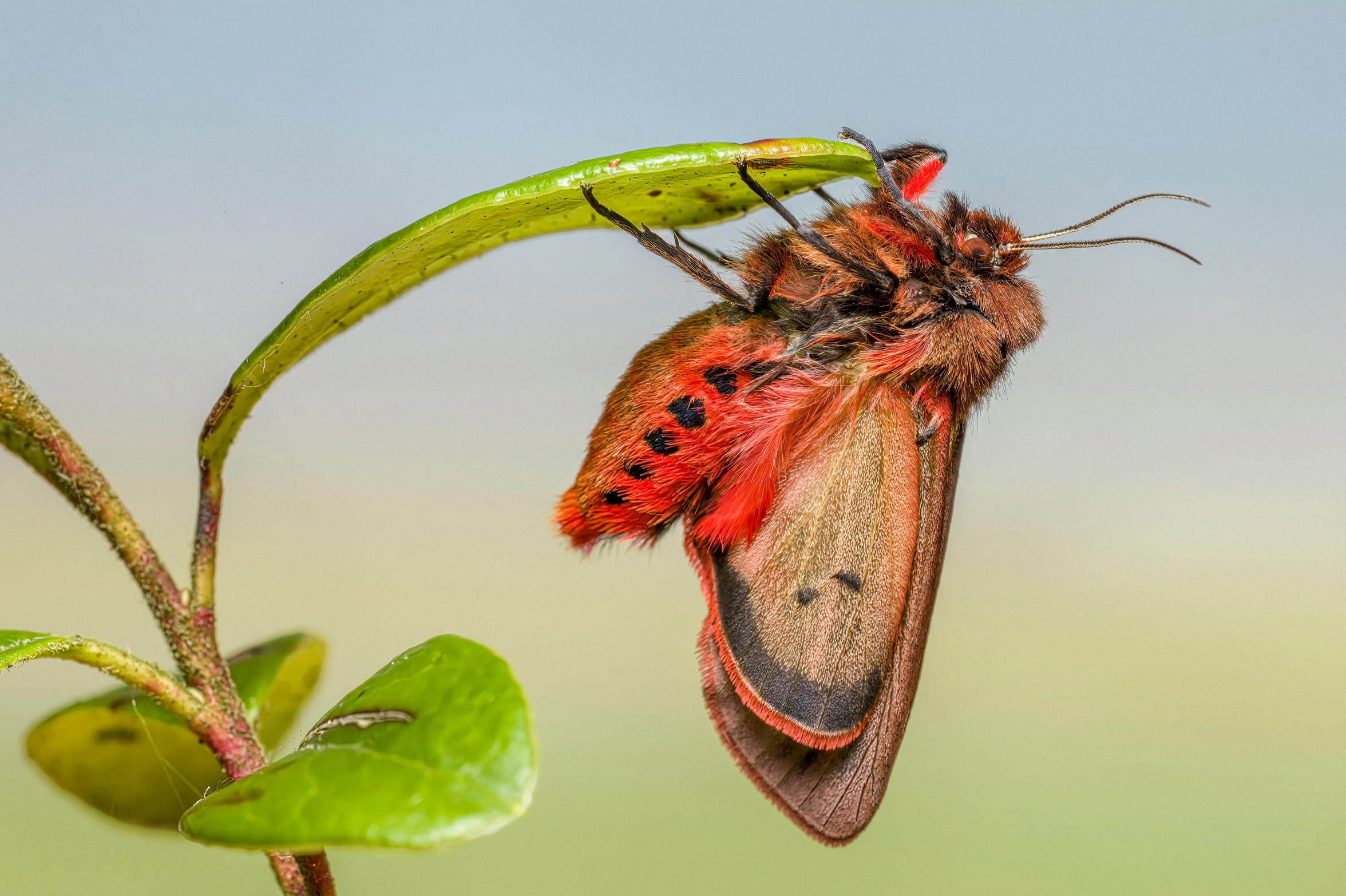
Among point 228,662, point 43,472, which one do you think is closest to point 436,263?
point 43,472

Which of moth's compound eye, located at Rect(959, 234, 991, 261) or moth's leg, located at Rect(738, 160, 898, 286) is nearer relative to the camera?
moth's leg, located at Rect(738, 160, 898, 286)

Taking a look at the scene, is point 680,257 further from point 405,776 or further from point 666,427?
point 405,776

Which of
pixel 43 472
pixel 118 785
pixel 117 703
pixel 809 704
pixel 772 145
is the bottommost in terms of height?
pixel 118 785

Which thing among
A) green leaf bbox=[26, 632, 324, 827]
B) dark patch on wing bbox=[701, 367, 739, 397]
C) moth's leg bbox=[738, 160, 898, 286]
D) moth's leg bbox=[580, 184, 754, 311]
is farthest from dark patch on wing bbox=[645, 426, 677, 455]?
green leaf bbox=[26, 632, 324, 827]

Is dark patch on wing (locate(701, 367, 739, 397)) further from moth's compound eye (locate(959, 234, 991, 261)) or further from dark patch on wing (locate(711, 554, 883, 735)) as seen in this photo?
moth's compound eye (locate(959, 234, 991, 261))

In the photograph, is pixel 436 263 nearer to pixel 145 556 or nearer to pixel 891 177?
pixel 145 556

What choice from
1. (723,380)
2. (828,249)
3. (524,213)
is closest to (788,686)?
(723,380)

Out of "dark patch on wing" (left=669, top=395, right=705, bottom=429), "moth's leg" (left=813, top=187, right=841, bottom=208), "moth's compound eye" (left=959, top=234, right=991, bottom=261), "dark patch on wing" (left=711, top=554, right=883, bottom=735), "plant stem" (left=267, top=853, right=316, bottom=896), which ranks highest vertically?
"moth's leg" (left=813, top=187, right=841, bottom=208)
